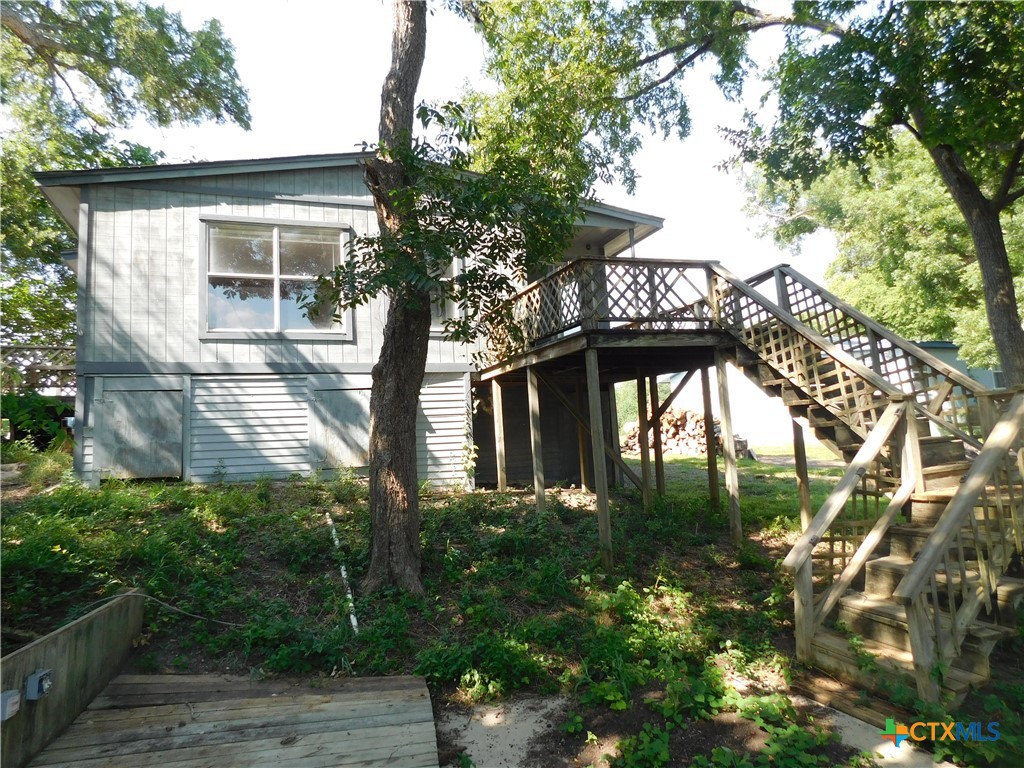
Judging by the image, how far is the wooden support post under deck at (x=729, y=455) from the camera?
7.75 metres

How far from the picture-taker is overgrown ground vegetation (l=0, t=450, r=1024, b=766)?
4.43 metres

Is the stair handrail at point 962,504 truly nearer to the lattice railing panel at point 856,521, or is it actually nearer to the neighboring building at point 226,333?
the lattice railing panel at point 856,521

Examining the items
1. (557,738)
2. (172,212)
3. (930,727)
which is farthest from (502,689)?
(172,212)

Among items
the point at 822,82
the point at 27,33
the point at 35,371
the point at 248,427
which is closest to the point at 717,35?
the point at 822,82

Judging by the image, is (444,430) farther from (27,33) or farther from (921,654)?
(27,33)

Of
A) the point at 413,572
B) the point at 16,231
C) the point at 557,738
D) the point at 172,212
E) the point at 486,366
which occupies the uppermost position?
the point at 16,231

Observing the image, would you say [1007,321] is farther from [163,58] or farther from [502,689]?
[163,58]

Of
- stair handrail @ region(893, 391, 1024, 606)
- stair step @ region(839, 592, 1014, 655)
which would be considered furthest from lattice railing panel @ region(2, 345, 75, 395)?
stair handrail @ region(893, 391, 1024, 606)

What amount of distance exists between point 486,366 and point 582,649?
6.45m

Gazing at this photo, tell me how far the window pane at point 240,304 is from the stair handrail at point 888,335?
7770 mm

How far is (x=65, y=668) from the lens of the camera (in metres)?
3.91

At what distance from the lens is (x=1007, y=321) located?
881 centimetres

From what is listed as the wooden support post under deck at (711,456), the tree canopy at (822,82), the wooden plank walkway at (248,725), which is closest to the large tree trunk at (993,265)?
Result: the tree canopy at (822,82)

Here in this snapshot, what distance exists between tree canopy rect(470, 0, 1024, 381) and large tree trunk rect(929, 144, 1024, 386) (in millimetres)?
20
